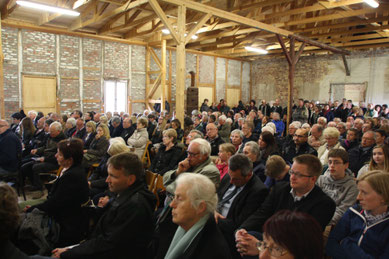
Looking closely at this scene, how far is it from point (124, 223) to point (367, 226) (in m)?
1.78

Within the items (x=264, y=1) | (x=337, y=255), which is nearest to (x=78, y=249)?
(x=337, y=255)

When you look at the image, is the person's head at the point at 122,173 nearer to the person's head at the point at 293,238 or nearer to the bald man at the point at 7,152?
the person's head at the point at 293,238

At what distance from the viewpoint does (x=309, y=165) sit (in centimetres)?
240

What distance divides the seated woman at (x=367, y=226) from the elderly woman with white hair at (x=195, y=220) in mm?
998

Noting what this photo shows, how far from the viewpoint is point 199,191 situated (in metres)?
1.80

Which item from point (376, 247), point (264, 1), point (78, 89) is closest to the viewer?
point (376, 247)

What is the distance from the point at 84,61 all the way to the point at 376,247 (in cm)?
1259

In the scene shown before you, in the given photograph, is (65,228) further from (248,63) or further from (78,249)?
(248,63)

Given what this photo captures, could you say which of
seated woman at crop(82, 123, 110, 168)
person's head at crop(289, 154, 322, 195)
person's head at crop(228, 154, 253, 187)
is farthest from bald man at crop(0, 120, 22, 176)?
person's head at crop(289, 154, 322, 195)

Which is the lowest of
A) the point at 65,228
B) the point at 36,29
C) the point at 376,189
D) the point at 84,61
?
the point at 65,228

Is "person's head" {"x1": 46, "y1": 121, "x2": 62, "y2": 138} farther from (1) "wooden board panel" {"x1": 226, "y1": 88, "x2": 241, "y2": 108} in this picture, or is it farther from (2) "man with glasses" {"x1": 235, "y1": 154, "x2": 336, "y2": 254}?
(1) "wooden board panel" {"x1": 226, "y1": 88, "x2": 241, "y2": 108}

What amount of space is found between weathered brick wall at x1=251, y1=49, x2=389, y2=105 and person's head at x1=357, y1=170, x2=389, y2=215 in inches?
587

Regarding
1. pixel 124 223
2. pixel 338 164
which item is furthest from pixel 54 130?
pixel 338 164

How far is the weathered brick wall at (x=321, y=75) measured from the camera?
14516 mm
